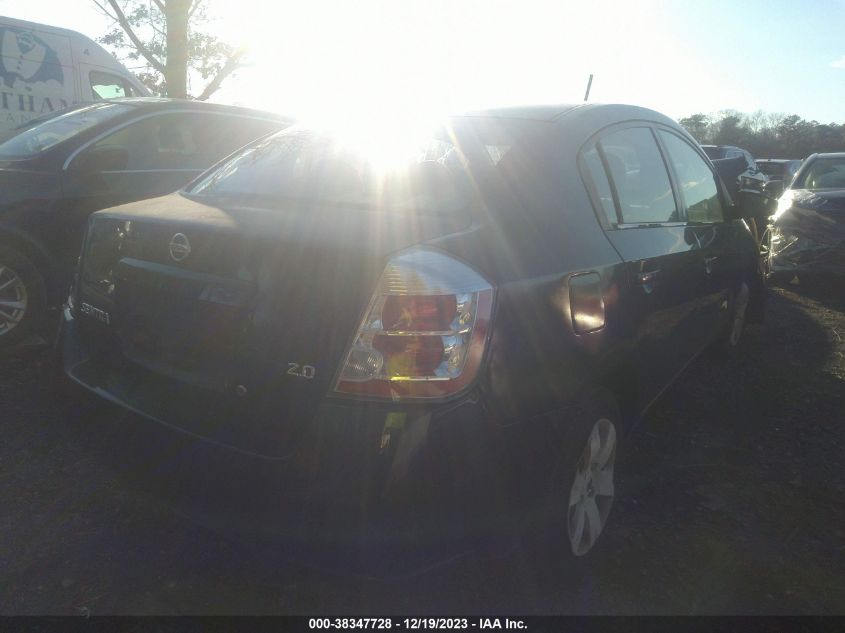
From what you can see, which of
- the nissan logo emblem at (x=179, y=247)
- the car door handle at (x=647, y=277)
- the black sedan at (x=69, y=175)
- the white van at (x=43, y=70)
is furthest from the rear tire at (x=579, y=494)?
the white van at (x=43, y=70)

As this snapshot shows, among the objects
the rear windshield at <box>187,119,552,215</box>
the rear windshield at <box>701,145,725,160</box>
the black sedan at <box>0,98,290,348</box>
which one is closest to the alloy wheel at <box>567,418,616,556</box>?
the rear windshield at <box>187,119,552,215</box>

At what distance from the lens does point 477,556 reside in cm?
199

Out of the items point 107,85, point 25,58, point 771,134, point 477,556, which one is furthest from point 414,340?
point 771,134

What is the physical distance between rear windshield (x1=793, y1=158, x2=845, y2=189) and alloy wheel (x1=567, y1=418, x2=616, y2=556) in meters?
7.72

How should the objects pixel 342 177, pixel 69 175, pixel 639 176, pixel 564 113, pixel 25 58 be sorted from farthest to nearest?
pixel 25 58
pixel 69 175
pixel 639 176
pixel 564 113
pixel 342 177

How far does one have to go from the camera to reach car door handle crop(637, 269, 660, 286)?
2746mm

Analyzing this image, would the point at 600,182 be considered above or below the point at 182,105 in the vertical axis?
above

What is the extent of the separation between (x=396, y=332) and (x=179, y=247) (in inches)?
29.9

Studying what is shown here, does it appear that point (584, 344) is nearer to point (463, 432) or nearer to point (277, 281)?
point (463, 432)

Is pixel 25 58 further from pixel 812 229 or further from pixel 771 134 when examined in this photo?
pixel 771 134

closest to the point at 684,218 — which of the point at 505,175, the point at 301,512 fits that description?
the point at 505,175

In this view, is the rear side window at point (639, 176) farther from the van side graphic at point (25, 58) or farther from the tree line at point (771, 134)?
the tree line at point (771, 134)

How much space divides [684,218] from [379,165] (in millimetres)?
1772

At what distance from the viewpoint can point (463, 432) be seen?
1.86 m
